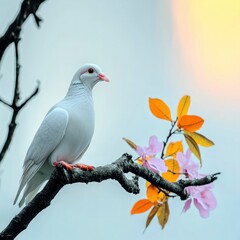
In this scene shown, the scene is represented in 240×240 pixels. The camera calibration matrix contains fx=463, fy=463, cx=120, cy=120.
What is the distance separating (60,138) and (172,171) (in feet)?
2.19

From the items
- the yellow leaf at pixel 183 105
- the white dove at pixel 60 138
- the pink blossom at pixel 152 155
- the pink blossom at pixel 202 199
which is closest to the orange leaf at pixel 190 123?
the yellow leaf at pixel 183 105

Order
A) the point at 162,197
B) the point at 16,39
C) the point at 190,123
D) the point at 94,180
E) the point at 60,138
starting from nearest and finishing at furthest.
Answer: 1. the point at 16,39
2. the point at 94,180
3. the point at 190,123
4. the point at 162,197
5. the point at 60,138

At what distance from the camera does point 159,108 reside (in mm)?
2137

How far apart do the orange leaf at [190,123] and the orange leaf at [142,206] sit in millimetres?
386

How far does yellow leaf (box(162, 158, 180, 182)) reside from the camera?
2273mm

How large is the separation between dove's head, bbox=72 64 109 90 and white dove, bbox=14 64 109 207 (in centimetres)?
6

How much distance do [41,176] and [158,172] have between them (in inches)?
34.5

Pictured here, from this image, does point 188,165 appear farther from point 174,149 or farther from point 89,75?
point 89,75

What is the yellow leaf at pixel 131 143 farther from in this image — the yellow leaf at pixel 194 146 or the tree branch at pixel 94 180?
the yellow leaf at pixel 194 146

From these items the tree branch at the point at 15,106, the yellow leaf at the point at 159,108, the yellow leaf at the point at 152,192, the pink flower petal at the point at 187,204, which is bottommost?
the pink flower petal at the point at 187,204

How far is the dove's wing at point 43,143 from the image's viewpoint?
255 centimetres

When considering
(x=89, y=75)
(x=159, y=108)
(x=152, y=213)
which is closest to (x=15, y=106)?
(x=159, y=108)

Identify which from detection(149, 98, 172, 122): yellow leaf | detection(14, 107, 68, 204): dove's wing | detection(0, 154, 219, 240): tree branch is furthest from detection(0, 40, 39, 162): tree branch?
detection(14, 107, 68, 204): dove's wing

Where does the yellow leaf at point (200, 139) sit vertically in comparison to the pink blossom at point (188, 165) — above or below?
above
